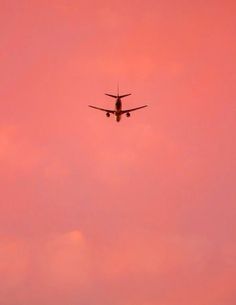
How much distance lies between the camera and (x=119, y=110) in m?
125
